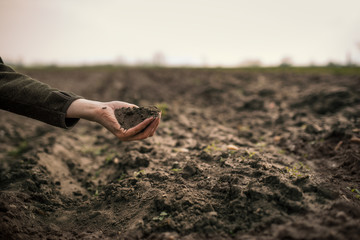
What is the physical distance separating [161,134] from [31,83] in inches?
97.2

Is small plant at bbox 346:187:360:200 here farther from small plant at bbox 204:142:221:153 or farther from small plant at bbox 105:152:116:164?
small plant at bbox 105:152:116:164

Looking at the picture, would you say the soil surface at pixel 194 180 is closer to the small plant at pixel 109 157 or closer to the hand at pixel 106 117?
the small plant at pixel 109 157

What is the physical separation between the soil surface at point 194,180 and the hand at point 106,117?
0.64 meters

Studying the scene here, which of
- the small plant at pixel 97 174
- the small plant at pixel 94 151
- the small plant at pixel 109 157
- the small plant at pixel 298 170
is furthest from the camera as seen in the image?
the small plant at pixel 94 151

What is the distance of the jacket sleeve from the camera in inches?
81.6

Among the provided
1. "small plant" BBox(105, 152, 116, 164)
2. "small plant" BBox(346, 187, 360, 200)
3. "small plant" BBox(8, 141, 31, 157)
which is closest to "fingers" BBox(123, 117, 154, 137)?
"small plant" BBox(105, 152, 116, 164)

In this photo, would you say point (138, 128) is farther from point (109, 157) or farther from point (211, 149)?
point (109, 157)

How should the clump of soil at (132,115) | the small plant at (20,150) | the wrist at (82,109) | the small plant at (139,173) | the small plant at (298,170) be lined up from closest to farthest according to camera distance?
1. the wrist at (82,109)
2. the clump of soil at (132,115)
3. the small plant at (298,170)
4. the small plant at (139,173)
5. the small plant at (20,150)

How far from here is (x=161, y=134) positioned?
432 cm

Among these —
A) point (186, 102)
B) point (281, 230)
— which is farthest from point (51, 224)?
point (186, 102)

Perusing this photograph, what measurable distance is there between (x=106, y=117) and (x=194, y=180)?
1.13 m

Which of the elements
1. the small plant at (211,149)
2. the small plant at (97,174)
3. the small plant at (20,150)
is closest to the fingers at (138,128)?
the small plant at (211,149)

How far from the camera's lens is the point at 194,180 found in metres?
2.55

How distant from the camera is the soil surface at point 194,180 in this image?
190 centimetres
